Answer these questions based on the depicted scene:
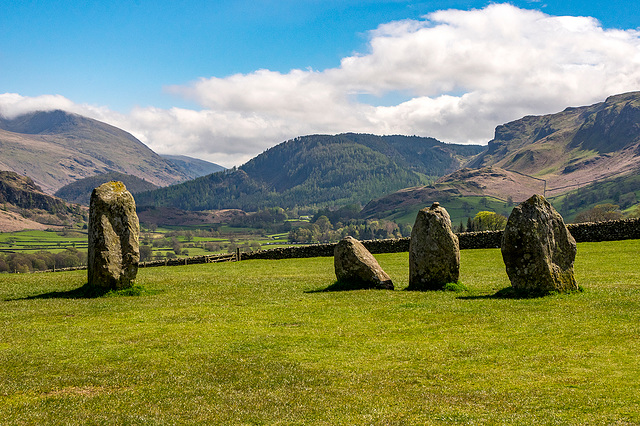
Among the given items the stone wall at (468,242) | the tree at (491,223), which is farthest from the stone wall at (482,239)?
the tree at (491,223)

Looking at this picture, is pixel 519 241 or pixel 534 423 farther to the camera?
pixel 519 241

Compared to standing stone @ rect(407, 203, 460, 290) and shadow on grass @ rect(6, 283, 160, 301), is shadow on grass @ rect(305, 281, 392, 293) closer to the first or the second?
standing stone @ rect(407, 203, 460, 290)

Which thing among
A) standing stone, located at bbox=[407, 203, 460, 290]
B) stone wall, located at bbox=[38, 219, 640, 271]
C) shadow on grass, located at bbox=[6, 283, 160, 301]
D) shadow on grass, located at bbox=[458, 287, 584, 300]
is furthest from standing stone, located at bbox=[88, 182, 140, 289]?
stone wall, located at bbox=[38, 219, 640, 271]

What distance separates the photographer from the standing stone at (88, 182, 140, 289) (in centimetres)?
2573

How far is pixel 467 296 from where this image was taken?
75.9 ft

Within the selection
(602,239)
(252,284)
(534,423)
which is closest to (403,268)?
(252,284)

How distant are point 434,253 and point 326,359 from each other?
12.6 metres

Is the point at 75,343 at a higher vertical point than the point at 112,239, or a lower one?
lower

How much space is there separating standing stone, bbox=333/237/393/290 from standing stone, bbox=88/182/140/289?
10.3m

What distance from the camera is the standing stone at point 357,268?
88.4ft

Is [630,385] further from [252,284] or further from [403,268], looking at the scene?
[403,268]

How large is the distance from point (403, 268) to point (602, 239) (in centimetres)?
2137

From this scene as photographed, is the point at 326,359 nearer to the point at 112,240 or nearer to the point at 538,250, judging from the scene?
the point at 538,250

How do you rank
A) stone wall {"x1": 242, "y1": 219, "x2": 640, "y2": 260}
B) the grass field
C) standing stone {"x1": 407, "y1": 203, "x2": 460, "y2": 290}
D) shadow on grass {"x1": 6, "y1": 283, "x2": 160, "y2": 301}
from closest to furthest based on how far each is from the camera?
the grass field < standing stone {"x1": 407, "y1": 203, "x2": 460, "y2": 290} < shadow on grass {"x1": 6, "y1": 283, "x2": 160, "y2": 301} < stone wall {"x1": 242, "y1": 219, "x2": 640, "y2": 260}
